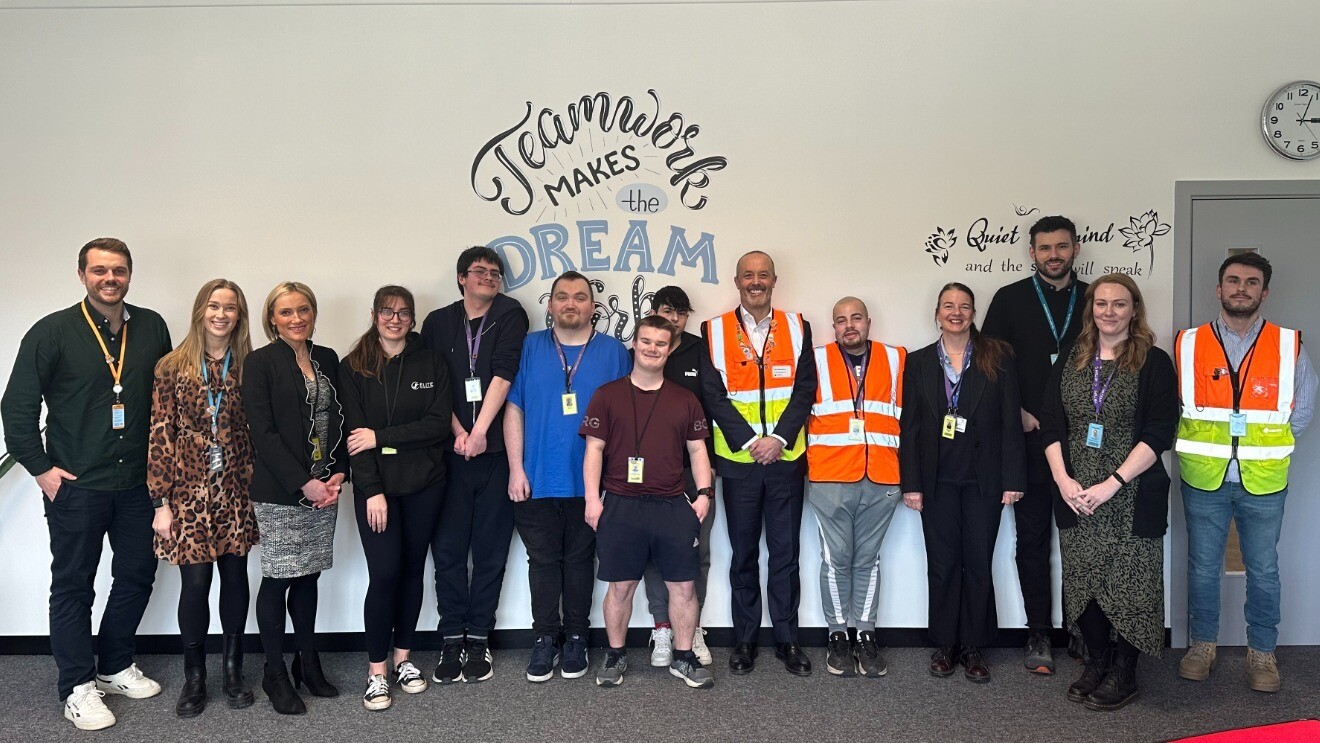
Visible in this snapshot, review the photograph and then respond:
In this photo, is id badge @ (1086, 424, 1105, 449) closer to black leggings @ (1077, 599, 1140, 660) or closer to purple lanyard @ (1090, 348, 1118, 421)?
purple lanyard @ (1090, 348, 1118, 421)

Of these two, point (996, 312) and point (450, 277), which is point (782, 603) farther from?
point (450, 277)

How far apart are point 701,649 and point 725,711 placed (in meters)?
0.55

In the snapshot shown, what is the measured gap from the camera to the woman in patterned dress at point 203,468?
316cm

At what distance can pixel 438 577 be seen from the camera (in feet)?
12.1

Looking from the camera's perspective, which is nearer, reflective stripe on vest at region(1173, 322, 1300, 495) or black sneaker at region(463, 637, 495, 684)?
reflective stripe on vest at region(1173, 322, 1300, 495)

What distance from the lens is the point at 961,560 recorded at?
3.62 meters

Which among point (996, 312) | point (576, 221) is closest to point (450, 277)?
point (576, 221)

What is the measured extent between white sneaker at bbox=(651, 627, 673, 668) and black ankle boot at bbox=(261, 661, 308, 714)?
1.45 metres

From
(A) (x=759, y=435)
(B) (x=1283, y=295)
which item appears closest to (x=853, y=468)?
(A) (x=759, y=435)

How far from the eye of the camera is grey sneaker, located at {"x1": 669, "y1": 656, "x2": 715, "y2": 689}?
11.4 ft

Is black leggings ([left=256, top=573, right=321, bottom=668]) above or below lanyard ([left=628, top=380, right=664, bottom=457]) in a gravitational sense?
below

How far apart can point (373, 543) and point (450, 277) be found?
4.39 feet

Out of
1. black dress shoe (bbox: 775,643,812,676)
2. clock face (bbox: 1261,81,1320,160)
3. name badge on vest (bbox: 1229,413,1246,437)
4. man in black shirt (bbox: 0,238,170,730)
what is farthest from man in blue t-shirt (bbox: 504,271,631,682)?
clock face (bbox: 1261,81,1320,160)

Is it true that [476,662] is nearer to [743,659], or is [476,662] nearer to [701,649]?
[701,649]
